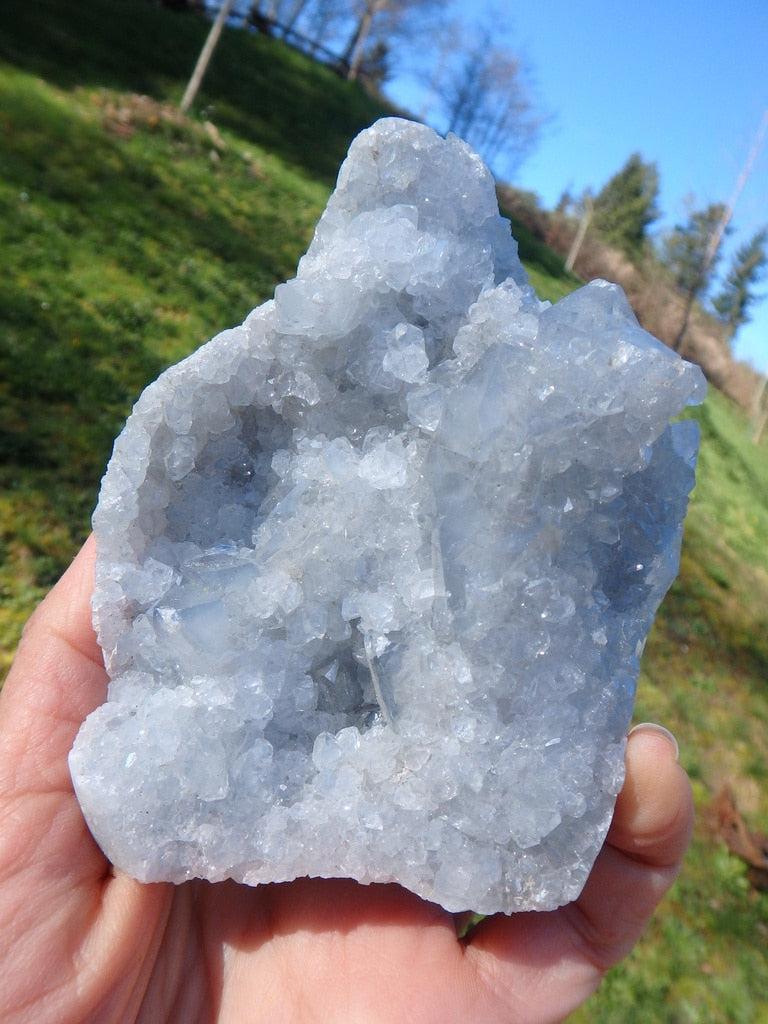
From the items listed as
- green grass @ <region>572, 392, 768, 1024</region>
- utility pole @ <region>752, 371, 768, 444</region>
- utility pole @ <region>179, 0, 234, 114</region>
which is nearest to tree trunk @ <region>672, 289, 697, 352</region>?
utility pole @ <region>752, 371, 768, 444</region>

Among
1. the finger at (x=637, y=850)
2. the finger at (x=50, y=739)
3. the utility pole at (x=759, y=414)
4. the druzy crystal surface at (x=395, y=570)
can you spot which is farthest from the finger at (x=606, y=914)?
the utility pole at (x=759, y=414)

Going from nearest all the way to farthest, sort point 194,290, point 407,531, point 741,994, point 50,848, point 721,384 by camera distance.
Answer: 1. point 50,848
2. point 407,531
3. point 741,994
4. point 194,290
5. point 721,384

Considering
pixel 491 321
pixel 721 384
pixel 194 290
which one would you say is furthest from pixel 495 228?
pixel 721 384

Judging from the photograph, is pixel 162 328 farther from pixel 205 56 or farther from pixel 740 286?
pixel 740 286

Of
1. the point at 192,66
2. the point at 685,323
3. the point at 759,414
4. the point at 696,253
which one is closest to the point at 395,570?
the point at 192,66

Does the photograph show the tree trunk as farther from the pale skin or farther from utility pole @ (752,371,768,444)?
the pale skin

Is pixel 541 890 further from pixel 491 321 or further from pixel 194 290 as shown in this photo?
pixel 194 290
